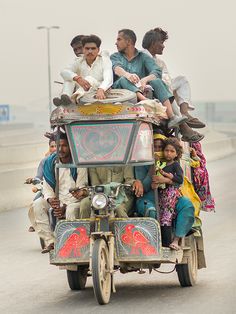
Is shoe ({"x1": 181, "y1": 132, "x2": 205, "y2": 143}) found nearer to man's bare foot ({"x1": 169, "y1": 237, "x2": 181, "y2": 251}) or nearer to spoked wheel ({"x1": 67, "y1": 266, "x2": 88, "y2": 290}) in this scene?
man's bare foot ({"x1": 169, "y1": 237, "x2": 181, "y2": 251})

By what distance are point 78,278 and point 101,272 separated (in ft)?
5.40

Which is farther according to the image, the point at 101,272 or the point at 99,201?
the point at 99,201

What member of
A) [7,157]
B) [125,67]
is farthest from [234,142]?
[125,67]

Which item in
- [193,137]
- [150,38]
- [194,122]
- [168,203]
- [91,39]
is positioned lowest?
[168,203]

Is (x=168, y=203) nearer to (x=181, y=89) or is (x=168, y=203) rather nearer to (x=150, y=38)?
(x=150, y=38)

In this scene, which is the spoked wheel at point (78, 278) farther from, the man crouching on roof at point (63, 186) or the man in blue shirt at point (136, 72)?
the man in blue shirt at point (136, 72)

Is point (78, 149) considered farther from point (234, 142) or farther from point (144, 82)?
point (234, 142)

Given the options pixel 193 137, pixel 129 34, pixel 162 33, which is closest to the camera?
pixel 129 34

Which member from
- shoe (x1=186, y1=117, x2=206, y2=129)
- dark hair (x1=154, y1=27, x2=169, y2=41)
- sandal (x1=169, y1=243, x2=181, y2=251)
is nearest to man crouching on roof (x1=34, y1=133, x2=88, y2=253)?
sandal (x1=169, y1=243, x2=181, y2=251)

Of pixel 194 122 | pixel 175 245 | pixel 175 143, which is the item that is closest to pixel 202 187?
pixel 194 122

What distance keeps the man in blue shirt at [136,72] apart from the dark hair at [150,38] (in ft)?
4.11

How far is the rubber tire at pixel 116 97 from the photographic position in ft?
42.9

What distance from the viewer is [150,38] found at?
15.5 m

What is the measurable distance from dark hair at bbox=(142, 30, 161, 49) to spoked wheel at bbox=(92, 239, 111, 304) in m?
3.83
